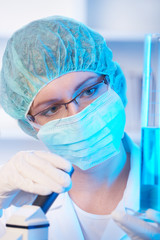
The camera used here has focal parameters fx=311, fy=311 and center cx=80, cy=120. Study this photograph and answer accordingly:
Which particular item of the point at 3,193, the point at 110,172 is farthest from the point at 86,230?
the point at 3,193

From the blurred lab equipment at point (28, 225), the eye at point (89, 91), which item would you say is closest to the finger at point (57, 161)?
the blurred lab equipment at point (28, 225)

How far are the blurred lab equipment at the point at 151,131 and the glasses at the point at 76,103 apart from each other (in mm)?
220

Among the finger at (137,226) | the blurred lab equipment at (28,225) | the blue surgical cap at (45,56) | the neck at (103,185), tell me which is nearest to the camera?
the blurred lab equipment at (28,225)

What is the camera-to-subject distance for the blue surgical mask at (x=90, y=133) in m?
0.96

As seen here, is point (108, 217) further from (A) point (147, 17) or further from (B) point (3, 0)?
(B) point (3, 0)

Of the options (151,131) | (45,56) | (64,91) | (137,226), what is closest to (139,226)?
(137,226)

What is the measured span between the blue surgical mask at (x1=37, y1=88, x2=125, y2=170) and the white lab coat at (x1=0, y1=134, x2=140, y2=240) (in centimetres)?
12

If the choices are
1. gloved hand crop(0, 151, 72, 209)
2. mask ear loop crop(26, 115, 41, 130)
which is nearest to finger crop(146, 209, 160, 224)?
gloved hand crop(0, 151, 72, 209)

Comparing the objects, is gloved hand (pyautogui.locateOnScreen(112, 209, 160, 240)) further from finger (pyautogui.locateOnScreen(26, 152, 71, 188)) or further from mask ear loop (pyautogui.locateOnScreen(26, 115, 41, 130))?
mask ear loop (pyautogui.locateOnScreen(26, 115, 41, 130))

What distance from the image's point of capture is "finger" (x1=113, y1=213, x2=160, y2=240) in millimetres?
713

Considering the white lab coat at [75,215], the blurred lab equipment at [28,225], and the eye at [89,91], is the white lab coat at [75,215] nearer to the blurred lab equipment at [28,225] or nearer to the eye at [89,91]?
the eye at [89,91]

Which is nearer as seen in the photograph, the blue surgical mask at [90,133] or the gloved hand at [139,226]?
the gloved hand at [139,226]

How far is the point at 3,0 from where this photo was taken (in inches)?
48.6

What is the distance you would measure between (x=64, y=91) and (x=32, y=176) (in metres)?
0.28
